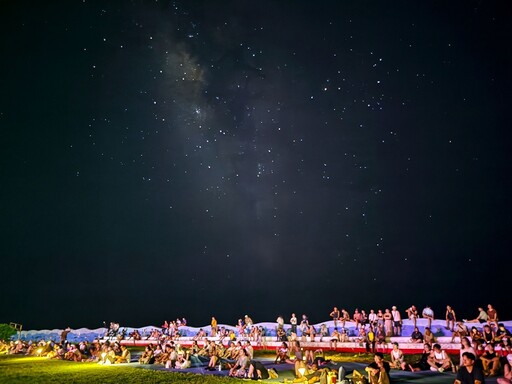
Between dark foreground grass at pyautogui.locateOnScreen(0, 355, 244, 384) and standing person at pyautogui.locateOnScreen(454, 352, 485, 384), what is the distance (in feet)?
24.5

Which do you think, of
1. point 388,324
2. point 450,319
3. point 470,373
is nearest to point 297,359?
point 470,373

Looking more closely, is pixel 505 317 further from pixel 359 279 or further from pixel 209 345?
pixel 209 345

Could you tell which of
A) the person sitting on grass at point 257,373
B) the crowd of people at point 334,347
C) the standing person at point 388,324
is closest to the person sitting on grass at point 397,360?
the crowd of people at point 334,347

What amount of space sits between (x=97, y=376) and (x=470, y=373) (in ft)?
47.2

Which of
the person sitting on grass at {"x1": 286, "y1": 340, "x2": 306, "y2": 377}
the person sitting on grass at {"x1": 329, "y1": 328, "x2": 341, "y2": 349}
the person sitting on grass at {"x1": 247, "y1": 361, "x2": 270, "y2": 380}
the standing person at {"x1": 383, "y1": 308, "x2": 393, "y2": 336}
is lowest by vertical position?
the person sitting on grass at {"x1": 247, "y1": 361, "x2": 270, "y2": 380}

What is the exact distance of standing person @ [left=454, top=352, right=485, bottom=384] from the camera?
1047 cm

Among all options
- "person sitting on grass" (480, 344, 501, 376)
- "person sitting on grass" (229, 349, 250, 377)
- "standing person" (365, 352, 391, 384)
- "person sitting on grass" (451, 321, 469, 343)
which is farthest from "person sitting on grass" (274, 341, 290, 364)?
"person sitting on grass" (480, 344, 501, 376)

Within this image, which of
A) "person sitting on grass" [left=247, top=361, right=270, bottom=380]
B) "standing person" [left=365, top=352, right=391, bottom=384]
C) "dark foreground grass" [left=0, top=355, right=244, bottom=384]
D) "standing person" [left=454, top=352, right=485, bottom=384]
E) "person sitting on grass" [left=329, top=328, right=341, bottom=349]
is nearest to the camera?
"standing person" [left=454, top=352, right=485, bottom=384]

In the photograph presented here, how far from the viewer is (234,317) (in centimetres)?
7712

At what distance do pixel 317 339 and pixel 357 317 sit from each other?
2952mm

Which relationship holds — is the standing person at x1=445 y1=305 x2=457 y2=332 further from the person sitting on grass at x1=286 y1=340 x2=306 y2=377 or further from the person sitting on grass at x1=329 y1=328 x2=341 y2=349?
the person sitting on grass at x1=286 y1=340 x2=306 y2=377

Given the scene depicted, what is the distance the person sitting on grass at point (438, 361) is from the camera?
1591cm

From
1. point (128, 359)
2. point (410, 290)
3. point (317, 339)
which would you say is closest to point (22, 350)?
point (128, 359)

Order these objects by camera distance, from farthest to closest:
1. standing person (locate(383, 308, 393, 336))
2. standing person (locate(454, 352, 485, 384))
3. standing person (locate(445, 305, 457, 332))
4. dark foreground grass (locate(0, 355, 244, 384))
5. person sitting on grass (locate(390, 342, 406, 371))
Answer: standing person (locate(383, 308, 393, 336)) < standing person (locate(445, 305, 457, 332)) < person sitting on grass (locate(390, 342, 406, 371)) < dark foreground grass (locate(0, 355, 244, 384)) < standing person (locate(454, 352, 485, 384))
